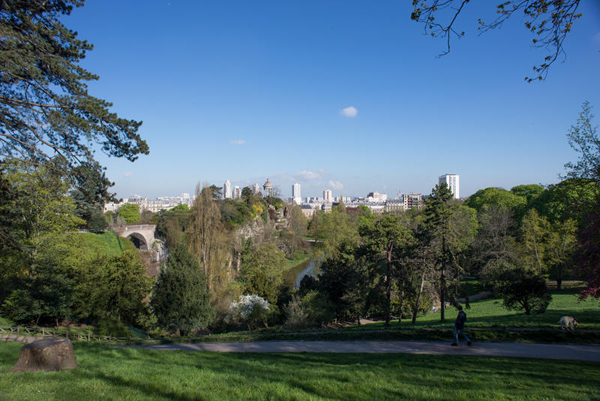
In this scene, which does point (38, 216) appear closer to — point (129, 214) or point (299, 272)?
point (299, 272)

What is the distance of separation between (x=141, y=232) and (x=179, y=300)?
2913 centimetres

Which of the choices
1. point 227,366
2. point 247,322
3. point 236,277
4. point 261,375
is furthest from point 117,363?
point 236,277

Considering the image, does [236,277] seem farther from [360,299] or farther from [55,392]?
[55,392]

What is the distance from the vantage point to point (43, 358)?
236 inches

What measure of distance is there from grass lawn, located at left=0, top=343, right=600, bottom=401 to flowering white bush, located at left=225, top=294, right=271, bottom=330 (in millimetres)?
13189

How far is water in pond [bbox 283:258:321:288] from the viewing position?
40.6 m

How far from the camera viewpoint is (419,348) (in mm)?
9938

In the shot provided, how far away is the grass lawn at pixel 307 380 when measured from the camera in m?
4.87

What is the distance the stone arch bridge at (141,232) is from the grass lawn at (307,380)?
3704 cm

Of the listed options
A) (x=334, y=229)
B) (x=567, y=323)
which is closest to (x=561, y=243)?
(x=567, y=323)

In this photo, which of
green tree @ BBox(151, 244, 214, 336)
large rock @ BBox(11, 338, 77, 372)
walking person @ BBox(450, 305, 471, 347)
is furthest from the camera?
green tree @ BBox(151, 244, 214, 336)

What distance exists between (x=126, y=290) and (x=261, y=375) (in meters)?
16.6

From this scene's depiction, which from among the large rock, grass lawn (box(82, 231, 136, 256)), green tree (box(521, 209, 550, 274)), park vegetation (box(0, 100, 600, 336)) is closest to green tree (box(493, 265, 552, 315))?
park vegetation (box(0, 100, 600, 336))

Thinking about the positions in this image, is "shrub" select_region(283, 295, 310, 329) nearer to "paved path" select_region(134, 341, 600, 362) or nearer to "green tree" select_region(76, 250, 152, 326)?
"paved path" select_region(134, 341, 600, 362)
